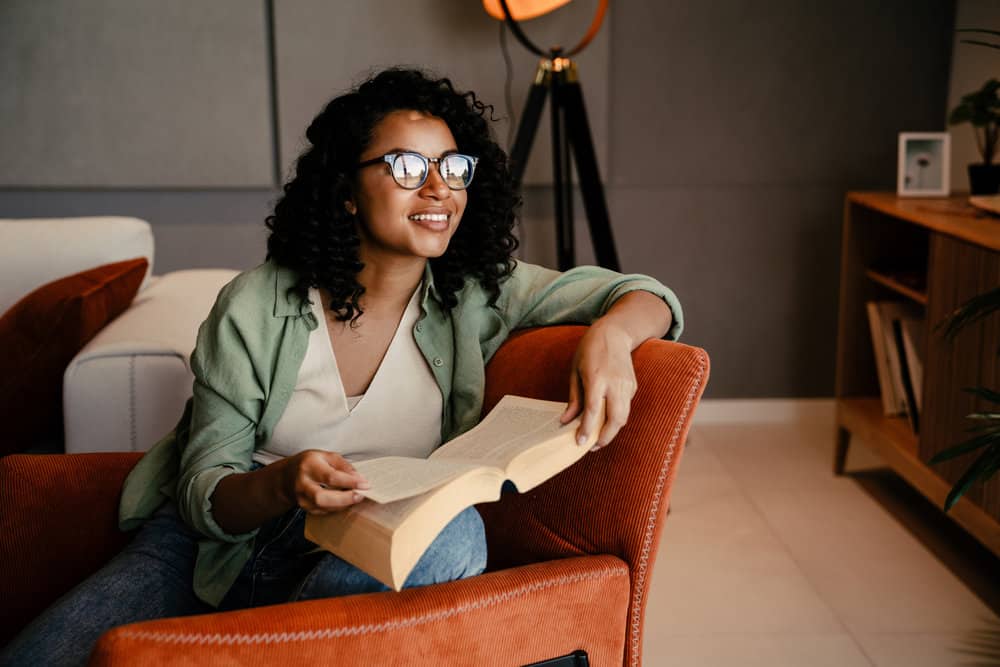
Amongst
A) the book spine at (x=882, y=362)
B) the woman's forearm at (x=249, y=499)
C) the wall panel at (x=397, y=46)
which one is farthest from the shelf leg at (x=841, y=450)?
the woman's forearm at (x=249, y=499)

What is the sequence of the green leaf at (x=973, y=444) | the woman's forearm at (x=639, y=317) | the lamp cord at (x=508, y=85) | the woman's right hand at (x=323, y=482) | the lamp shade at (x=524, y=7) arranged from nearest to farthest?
the woman's right hand at (x=323, y=482), the woman's forearm at (x=639, y=317), the green leaf at (x=973, y=444), the lamp shade at (x=524, y=7), the lamp cord at (x=508, y=85)

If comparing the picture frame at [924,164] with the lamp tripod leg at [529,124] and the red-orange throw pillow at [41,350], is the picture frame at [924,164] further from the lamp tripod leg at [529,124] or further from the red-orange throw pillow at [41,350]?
the red-orange throw pillow at [41,350]

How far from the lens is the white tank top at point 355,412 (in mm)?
1554

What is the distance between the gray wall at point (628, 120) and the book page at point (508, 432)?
6.89 feet

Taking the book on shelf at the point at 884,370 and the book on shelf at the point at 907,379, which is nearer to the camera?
the book on shelf at the point at 907,379

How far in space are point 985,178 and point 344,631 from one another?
7.95 feet

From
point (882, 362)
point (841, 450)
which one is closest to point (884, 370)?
point (882, 362)

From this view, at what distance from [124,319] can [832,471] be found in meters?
2.18

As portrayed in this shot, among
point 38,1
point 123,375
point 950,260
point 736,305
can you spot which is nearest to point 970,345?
point 950,260

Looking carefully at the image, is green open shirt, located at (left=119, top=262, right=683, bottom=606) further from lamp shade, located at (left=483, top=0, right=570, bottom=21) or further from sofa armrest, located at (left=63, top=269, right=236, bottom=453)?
lamp shade, located at (left=483, top=0, right=570, bottom=21)

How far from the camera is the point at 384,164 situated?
153 centimetres

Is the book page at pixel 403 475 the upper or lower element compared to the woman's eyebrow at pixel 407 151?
lower

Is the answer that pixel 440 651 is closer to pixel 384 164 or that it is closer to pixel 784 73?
pixel 384 164

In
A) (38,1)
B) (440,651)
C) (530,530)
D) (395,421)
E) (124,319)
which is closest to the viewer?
(440,651)
